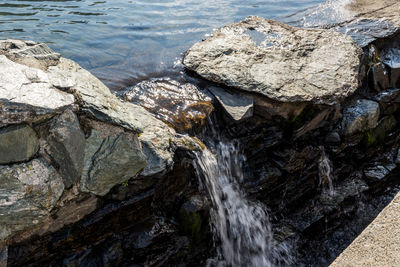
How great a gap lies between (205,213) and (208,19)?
5.61m

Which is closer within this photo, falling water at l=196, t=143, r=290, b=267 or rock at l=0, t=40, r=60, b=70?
rock at l=0, t=40, r=60, b=70

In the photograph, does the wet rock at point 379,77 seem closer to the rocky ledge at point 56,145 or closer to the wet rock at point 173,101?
the wet rock at point 173,101

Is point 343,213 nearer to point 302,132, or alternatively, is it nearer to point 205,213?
point 302,132

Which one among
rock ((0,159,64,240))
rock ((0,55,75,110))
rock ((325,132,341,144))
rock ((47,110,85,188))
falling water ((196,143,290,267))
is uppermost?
rock ((0,55,75,110))

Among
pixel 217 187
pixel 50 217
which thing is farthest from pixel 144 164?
pixel 217 187

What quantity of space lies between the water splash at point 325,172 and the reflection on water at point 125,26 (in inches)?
100

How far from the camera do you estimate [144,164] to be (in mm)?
3320

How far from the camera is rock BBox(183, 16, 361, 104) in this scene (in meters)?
4.81

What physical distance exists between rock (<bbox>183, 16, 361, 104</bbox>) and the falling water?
104cm

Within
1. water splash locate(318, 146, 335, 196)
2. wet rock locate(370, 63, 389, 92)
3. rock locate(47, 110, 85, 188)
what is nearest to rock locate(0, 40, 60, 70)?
rock locate(47, 110, 85, 188)

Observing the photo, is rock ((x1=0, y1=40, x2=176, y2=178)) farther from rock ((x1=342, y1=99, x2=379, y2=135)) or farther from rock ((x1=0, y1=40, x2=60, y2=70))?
rock ((x1=342, y1=99, x2=379, y2=135))

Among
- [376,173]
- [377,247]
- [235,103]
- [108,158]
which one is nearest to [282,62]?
[235,103]

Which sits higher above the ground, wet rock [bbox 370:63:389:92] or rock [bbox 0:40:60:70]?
rock [bbox 0:40:60:70]

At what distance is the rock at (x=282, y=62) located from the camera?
4.81 metres
